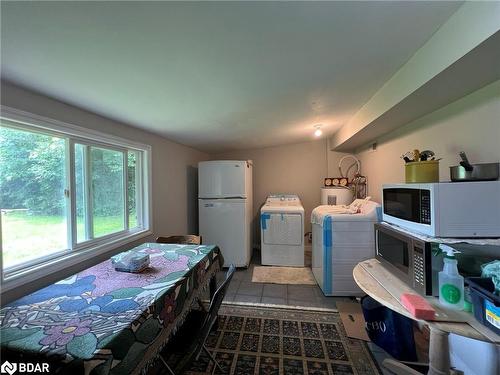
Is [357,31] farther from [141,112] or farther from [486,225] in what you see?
[141,112]

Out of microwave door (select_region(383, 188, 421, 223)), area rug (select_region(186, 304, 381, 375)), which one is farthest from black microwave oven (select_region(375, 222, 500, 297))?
area rug (select_region(186, 304, 381, 375))

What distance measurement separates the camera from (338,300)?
8.16 ft

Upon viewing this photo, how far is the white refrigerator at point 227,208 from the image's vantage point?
346 cm

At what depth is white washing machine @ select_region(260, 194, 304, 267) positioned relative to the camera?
349cm

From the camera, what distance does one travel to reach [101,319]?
3.21 ft

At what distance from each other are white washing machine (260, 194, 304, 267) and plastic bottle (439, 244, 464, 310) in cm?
234

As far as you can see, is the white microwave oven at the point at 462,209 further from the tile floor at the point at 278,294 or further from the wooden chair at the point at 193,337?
the tile floor at the point at 278,294

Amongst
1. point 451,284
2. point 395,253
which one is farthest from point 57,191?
point 451,284

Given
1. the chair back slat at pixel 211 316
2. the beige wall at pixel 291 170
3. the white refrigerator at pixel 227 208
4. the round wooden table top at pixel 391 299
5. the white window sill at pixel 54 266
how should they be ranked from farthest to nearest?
the beige wall at pixel 291 170 → the white refrigerator at pixel 227 208 → the white window sill at pixel 54 266 → the chair back slat at pixel 211 316 → the round wooden table top at pixel 391 299

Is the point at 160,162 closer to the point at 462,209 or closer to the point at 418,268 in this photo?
the point at 418,268

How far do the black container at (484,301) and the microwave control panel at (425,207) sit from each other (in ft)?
1.01

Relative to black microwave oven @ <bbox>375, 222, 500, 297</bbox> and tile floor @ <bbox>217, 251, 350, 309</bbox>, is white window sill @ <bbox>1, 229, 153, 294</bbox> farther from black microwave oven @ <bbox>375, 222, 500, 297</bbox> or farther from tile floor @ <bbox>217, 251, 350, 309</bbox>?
black microwave oven @ <bbox>375, 222, 500, 297</bbox>

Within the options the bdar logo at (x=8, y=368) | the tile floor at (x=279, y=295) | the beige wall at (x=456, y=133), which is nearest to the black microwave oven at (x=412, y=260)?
the beige wall at (x=456, y=133)

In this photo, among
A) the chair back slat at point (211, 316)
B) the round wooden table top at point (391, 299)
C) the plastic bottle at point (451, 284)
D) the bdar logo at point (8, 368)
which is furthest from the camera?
the chair back slat at point (211, 316)
